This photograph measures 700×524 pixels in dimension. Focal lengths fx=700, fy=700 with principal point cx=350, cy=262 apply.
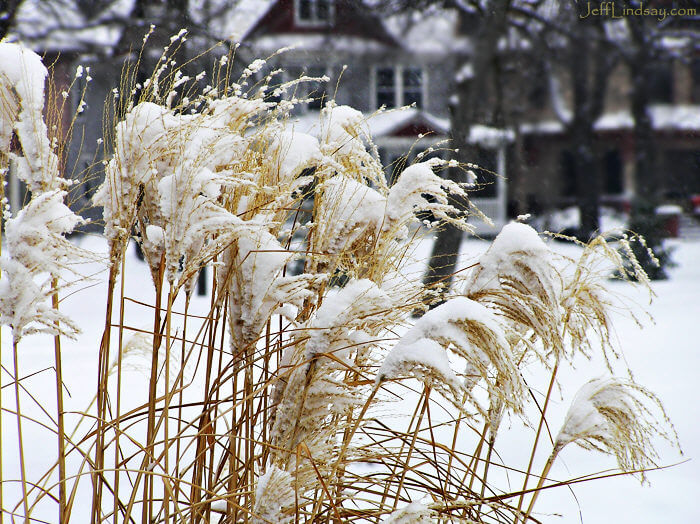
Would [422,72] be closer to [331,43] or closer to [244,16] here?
[331,43]

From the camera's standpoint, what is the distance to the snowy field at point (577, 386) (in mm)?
3078

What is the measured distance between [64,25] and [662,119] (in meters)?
8.49

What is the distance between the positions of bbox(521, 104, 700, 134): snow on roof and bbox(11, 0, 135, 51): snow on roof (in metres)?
6.21

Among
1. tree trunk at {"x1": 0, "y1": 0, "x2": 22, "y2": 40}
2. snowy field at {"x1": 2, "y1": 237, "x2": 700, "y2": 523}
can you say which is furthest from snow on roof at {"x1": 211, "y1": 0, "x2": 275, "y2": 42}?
snowy field at {"x1": 2, "y1": 237, "x2": 700, "y2": 523}

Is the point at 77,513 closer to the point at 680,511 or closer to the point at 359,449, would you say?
the point at 359,449

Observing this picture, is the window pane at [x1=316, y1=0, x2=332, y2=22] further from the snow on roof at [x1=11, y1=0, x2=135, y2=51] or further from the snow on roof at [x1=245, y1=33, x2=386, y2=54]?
the snow on roof at [x1=11, y1=0, x2=135, y2=51]

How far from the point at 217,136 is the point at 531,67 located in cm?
898

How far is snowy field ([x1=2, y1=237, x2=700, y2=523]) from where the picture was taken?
121 inches

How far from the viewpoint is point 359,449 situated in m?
1.09

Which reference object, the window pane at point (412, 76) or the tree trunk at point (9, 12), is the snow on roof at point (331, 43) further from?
the tree trunk at point (9, 12)

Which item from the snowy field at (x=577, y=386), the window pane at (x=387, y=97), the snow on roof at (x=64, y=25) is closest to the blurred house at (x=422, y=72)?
the snow on roof at (x=64, y=25)

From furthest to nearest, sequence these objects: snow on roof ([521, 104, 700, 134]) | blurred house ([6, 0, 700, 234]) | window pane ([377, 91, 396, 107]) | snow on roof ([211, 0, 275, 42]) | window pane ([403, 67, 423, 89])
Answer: window pane ([377, 91, 396, 107]), snow on roof ([521, 104, 700, 134]), window pane ([403, 67, 423, 89]), blurred house ([6, 0, 700, 234]), snow on roof ([211, 0, 275, 42])

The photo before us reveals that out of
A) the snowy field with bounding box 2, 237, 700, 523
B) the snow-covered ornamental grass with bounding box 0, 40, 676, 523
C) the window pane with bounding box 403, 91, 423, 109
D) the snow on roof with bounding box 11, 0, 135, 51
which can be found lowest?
the snowy field with bounding box 2, 237, 700, 523

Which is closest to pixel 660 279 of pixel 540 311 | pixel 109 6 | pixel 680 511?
pixel 680 511
